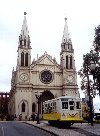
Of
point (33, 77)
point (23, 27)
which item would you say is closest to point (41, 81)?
point (33, 77)

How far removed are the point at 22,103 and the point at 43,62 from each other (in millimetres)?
10630

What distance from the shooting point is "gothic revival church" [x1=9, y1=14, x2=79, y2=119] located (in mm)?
69125

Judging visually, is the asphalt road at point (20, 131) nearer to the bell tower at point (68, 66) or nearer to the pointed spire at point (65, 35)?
the bell tower at point (68, 66)

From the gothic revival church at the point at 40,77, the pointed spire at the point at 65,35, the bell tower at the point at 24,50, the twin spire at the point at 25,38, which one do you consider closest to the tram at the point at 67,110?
the gothic revival church at the point at 40,77

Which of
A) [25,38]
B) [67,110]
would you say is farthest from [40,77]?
[67,110]

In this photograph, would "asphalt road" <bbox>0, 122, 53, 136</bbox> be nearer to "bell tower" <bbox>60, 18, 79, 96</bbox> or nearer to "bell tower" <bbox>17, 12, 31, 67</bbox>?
"bell tower" <bbox>60, 18, 79, 96</bbox>

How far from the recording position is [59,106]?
3131cm

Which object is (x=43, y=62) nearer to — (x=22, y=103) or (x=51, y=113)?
(x=22, y=103)

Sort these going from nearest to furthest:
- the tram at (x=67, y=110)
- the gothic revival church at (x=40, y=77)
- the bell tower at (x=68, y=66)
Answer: the tram at (x=67, y=110), the gothic revival church at (x=40, y=77), the bell tower at (x=68, y=66)

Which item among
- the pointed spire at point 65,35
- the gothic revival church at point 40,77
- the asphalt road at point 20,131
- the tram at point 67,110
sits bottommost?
the asphalt road at point 20,131

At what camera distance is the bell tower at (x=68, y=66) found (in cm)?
7162

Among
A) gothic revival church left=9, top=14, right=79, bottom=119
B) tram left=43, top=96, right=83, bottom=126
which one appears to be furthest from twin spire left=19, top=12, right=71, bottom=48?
tram left=43, top=96, right=83, bottom=126

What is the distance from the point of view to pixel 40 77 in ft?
236

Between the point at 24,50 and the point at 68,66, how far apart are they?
1044 centimetres
